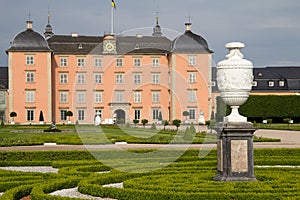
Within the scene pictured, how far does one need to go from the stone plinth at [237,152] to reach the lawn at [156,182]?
32cm

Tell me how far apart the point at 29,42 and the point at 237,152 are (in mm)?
42405

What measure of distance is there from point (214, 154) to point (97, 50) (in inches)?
1476

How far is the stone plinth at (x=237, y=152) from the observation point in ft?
31.4

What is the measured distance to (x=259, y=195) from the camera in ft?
25.8

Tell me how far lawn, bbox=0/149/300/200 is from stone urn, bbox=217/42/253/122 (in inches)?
51.4

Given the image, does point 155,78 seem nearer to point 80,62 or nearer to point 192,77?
point 192,77

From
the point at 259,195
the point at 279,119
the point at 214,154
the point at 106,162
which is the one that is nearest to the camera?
the point at 259,195

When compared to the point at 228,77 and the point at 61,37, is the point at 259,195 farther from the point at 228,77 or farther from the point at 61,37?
the point at 61,37

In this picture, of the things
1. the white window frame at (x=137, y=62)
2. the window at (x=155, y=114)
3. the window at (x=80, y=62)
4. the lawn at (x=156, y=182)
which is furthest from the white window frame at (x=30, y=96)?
the lawn at (x=156, y=182)

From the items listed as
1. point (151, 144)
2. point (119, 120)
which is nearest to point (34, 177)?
point (151, 144)

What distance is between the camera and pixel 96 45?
52.1 metres

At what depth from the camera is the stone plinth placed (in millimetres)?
9570

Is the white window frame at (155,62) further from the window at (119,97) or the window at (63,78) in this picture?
the window at (63,78)

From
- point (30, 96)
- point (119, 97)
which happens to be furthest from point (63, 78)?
point (119, 97)
